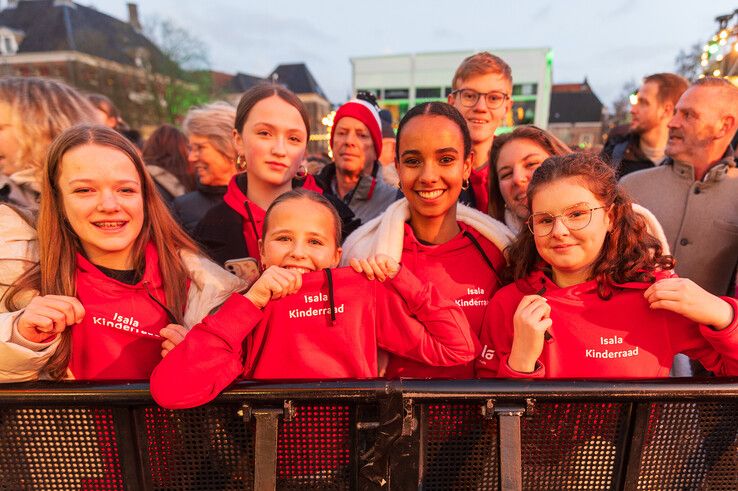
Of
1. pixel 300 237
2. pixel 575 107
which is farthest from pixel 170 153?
pixel 575 107

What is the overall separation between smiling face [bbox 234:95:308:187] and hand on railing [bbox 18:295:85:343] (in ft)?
3.81

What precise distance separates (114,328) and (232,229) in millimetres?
807

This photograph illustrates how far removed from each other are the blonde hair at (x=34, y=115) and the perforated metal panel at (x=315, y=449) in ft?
6.55

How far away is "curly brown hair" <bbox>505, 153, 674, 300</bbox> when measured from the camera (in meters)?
1.65

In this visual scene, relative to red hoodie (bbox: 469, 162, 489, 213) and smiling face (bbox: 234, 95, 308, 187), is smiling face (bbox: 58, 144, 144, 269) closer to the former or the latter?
smiling face (bbox: 234, 95, 308, 187)

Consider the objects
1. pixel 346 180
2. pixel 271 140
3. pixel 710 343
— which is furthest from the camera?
pixel 346 180

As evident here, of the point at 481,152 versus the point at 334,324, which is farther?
the point at 481,152

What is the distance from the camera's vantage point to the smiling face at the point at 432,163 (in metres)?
1.91

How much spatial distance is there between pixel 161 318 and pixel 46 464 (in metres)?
0.64

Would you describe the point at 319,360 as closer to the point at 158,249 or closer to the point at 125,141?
the point at 158,249

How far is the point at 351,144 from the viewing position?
336cm

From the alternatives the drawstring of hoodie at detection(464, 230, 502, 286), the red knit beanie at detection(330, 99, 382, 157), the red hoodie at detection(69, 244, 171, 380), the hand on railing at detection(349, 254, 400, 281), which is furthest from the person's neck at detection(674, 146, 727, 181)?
the red hoodie at detection(69, 244, 171, 380)

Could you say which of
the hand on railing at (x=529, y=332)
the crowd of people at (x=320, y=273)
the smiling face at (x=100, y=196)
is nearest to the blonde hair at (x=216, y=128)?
the crowd of people at (x=320, y=273)

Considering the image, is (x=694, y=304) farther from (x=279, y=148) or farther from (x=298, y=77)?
(x=298, y=77)
